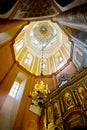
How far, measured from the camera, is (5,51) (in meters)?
9.98

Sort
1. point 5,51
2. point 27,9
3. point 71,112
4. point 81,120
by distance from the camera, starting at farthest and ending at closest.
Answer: point 5,51 < point 71,112 < point 81,120 < point 27,9

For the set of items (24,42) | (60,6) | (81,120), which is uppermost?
(24,42)

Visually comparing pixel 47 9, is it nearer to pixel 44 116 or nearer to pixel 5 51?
pixel 5 51

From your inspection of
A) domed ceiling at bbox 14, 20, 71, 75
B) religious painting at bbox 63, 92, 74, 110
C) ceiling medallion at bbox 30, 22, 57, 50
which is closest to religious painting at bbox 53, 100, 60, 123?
religious painting at bbox 63, 92, 74, 110

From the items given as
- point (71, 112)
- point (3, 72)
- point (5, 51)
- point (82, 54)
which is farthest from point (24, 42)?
point (71, 112)

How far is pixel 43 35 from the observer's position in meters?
16.0

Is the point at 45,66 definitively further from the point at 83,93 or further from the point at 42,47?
the point at 83,93

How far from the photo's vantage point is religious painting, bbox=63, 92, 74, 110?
7.95m

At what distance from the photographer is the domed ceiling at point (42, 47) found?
12852 mm

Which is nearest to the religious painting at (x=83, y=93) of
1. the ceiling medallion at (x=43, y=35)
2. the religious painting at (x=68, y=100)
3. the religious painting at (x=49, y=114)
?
the religious painting at (x=68, y=100)

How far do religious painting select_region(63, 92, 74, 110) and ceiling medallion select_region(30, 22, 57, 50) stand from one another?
737 cm

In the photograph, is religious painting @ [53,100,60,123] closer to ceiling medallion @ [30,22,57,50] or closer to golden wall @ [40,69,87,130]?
golden wall @ [40,69,87,130]

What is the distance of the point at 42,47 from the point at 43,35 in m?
1.72

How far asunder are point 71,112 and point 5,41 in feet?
19.4
